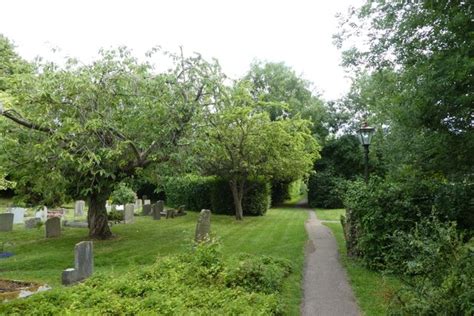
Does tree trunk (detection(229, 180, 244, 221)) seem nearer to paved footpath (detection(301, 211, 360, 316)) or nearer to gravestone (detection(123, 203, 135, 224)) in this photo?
gravestone (detection(123, 203, 135, 224))

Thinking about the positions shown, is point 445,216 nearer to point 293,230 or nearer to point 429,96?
point 429,96

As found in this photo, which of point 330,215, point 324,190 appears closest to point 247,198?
point 330,215

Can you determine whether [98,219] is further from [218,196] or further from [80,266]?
[218,196]

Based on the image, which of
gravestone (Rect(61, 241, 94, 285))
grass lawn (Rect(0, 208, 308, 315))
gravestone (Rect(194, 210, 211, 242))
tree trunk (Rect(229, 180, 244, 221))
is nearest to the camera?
gravestone (Rect(61, 241, 94, 285))

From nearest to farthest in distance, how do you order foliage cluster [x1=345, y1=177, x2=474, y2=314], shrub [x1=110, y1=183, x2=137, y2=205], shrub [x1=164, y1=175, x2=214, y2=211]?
foliage cluster [x1=345, y1=177, x2=474, y2=314], shrub [x1=110, y1=183, x2=137, y2=205], shrub [x1=164, y1=175, x2=214, y2=211]

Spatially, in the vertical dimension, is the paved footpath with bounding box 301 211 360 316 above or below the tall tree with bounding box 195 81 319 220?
below

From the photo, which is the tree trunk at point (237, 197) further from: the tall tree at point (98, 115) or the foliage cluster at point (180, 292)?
the foliage cluster at point (180, 292)

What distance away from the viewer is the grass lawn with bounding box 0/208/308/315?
32.3 feet

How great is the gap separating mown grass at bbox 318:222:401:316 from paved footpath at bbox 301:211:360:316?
0.53ft

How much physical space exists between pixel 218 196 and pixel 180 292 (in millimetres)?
20280

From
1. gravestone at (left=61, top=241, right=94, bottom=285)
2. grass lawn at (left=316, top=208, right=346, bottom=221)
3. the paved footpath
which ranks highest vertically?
grass lawn at (left=316, top=208, right=346, bottom=221)

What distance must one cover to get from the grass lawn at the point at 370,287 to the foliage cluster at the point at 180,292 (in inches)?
63.6

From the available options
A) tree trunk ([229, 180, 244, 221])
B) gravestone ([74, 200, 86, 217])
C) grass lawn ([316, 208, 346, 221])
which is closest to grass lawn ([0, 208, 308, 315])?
tree trunk ([229, 180, 244, 221])

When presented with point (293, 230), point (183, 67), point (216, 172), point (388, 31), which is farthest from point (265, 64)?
point (388, 31)
